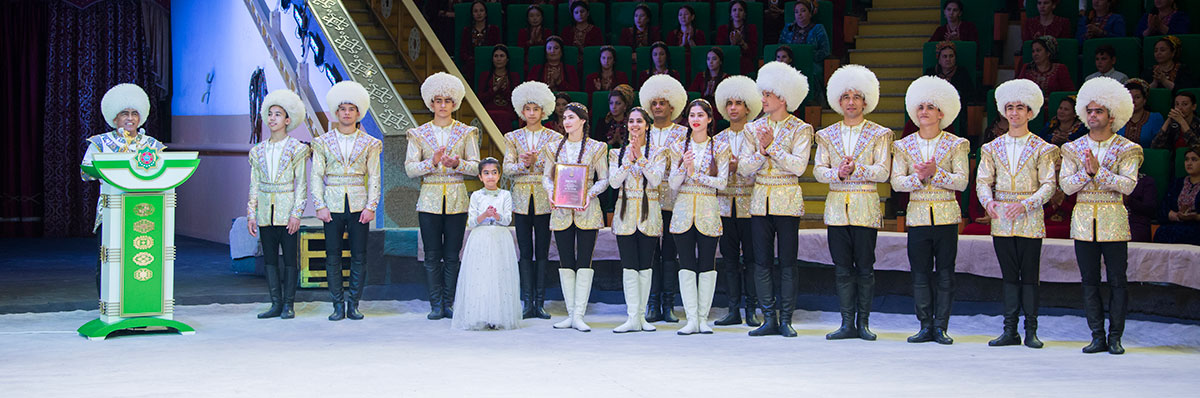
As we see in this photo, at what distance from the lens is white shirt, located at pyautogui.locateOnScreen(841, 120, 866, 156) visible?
6.18 metres

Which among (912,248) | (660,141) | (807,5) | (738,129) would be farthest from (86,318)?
(807,5)

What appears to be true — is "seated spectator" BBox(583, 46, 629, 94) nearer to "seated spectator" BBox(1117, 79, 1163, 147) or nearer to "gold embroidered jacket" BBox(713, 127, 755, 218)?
"gold embroidered jacket" BBox(713, 127, 755, 218)

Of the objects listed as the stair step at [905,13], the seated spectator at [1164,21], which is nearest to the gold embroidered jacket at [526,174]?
the seated spectator at [1164,21]

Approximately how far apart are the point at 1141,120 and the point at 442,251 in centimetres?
463

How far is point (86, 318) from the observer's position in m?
6.83

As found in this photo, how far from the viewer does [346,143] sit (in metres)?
6.85

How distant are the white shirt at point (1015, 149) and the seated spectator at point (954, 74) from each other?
2872 mm

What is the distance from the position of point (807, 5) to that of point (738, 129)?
363 centimetres

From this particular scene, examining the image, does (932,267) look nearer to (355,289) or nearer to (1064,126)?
(1064,126)

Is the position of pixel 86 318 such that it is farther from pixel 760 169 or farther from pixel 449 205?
pixel 760 169

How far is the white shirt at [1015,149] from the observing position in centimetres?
594

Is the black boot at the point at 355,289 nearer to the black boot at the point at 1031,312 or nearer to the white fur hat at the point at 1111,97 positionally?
the black boot at the point at 1031,312

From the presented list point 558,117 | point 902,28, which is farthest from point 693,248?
point 902,28

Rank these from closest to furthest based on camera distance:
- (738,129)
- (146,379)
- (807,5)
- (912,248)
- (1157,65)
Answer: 1. (146,379)
2. (912,248)
3. (738,129)
4. (1157,65)
5. (807,5)
